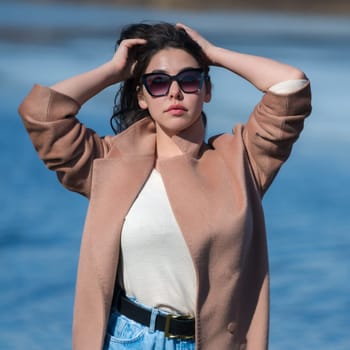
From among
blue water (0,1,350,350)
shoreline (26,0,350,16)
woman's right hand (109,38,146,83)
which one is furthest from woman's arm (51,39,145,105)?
shoreline (26,0,350,16)

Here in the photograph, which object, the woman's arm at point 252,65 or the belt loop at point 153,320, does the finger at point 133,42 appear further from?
the belt loop at point 153,320

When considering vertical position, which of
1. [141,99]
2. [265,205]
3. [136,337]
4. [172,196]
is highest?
[265,205]

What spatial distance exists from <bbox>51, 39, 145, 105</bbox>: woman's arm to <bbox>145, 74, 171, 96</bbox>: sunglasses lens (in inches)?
6.5

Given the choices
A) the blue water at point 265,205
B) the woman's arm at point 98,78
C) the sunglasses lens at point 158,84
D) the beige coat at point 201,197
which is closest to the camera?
the beige coat at point 201,197

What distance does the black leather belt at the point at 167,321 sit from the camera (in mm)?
3703

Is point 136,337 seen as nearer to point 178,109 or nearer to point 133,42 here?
point 178,109

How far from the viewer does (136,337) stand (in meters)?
3.72

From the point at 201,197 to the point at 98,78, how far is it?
581mm

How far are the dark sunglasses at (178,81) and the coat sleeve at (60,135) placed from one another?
276 mm

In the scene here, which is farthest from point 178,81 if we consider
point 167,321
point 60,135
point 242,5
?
point 242,5

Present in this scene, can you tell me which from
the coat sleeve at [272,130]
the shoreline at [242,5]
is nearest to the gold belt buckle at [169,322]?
the coat sleeve at [272,130]

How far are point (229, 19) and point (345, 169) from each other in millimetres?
12652

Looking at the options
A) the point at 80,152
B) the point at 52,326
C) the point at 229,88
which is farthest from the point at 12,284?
the point at 229,88

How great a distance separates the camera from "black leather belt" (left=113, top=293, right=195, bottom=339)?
3.70 metres
